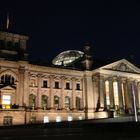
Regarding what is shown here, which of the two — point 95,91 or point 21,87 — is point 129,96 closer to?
point 95,91

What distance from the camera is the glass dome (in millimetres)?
91856

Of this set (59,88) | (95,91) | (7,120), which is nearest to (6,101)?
(7,120)

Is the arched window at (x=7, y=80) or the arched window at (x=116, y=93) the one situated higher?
the arched window at (x=7, y=80)

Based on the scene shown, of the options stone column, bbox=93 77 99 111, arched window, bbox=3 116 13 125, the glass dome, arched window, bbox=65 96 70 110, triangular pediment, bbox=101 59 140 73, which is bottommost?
arched window, bbox=3 116 13 125

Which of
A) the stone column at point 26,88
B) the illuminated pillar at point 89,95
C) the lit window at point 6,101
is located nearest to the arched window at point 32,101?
the stone column at point 26,88

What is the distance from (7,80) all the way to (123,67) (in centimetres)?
3773

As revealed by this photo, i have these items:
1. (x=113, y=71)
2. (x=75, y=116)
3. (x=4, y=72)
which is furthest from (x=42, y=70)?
(x=113, y=71)

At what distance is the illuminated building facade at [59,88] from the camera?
6212 cm

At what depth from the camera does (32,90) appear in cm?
6650

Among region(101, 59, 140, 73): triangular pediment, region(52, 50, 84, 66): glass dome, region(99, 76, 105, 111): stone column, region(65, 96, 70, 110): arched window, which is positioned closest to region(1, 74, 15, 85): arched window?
region(65, 96, 70, 110): arched window

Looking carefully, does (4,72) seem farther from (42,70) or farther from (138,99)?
(138,99)

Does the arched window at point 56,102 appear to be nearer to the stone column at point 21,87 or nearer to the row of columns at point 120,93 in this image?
the stone column at point 21,87

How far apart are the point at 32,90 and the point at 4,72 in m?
8.90

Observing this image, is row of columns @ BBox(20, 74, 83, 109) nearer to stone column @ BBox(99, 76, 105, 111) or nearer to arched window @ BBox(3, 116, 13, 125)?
arched window @ BBox(3, 116, 13, 125)
